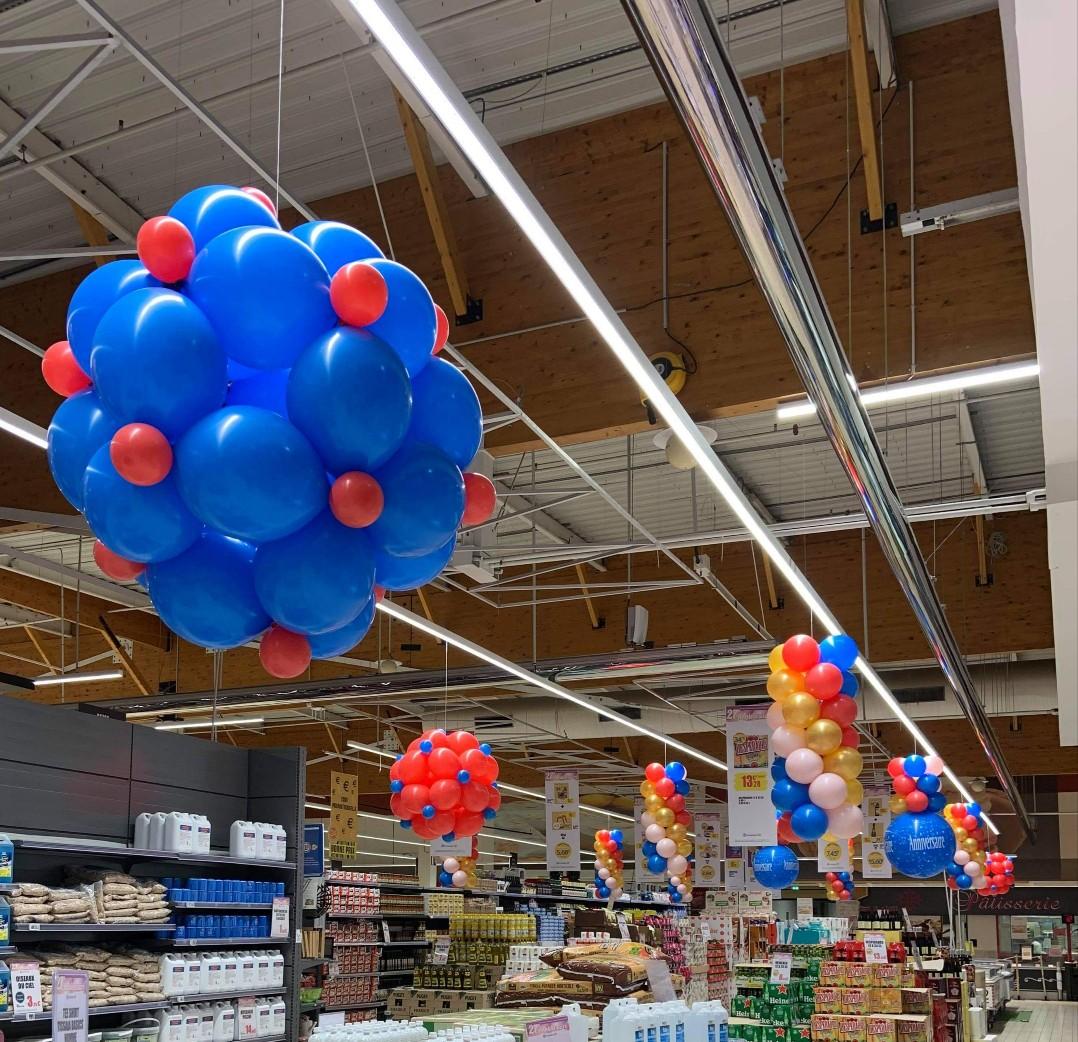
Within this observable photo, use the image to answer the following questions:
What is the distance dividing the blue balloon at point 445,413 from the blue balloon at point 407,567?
24 cm

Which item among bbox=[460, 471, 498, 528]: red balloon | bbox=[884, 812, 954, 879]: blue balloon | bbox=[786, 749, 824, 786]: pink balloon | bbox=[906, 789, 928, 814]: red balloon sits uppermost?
bbox=[460, 471, 498, 528]: red balloon

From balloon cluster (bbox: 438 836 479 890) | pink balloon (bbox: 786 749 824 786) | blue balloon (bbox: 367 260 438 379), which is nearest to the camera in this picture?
blue balloon (bbox: 367 260 438 379)

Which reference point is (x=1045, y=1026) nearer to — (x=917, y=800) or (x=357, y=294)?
(x=917, y=800)

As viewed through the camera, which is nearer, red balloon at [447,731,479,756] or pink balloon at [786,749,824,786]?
pink balloon at [786,749,824,786]

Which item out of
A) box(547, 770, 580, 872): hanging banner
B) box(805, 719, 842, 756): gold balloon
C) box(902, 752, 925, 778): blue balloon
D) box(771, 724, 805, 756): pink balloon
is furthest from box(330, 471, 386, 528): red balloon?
box(547, 770, 580, 872): hanging banner

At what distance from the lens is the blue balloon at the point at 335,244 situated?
316 cm

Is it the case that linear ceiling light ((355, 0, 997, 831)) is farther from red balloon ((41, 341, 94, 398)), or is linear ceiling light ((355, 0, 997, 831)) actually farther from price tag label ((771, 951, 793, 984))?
price tag label ((771, 951, 793, 984))

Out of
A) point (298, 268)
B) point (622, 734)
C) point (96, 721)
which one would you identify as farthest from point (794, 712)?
point (622, 734)

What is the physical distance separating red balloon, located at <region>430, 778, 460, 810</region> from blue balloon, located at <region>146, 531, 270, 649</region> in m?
7.69

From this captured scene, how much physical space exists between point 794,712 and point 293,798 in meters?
4.07

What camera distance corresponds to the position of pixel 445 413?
126 inches

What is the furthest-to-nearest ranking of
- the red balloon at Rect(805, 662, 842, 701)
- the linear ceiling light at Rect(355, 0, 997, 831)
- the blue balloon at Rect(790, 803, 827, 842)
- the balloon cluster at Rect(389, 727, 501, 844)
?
the balloon cluster at Rect(389, 727, 501, 844) → the blue balloon at Rect(790, 803, 827, 842) → the red balloon at Rect(805, 662, 842, 701) → the linear ceiling light at Rect(355, 0, 997, 831)

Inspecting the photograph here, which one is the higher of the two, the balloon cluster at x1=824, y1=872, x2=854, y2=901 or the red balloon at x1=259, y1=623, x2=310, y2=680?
the red balloon at x1=259, y1=623, x2=310, y2=680

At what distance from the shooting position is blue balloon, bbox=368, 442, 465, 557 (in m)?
2.96
